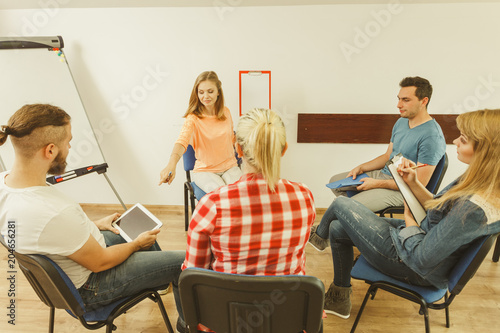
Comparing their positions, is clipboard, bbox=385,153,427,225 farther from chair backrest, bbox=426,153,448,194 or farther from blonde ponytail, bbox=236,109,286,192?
blonde ponytail, bbox=236,109,286,192

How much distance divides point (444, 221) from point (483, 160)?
0.94 ft

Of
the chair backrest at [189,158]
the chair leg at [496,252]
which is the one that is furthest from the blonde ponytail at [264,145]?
the chair leg at [496,252]

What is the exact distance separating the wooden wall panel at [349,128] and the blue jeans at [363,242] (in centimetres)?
127

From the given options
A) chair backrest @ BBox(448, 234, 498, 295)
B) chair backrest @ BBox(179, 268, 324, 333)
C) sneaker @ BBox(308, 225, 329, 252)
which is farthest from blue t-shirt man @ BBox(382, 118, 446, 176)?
chair backrest @ BBox(179, 268, 324, 333)

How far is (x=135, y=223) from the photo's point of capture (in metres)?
1.64

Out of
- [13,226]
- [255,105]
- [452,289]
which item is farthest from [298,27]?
[13,226]

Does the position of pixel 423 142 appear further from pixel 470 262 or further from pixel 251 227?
pixel 251 227

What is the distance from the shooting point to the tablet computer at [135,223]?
159 centimetres

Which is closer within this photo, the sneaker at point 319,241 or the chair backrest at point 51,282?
the chair backrest at point 51,282

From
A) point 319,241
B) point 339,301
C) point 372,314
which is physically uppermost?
point 319,241

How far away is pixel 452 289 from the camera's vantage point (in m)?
1.22

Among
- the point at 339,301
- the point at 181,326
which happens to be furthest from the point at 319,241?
the point at 181,326

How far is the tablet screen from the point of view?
1.60 meters

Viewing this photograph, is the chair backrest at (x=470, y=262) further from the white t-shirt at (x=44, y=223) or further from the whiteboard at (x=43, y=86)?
the whiteboard at (x=43, y=86)
